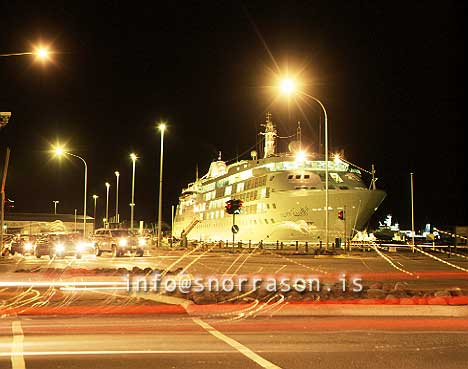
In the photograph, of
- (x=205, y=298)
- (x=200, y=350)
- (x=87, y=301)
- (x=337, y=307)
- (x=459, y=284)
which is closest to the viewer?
(x=200, y=350)

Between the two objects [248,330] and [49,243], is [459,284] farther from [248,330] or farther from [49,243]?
[49,243]

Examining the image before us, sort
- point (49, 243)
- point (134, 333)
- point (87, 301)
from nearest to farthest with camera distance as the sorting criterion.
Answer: point (134, 333) < point (87, 301) < point (49, 243)

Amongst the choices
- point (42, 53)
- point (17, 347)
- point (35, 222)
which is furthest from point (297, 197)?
point (35, 222)

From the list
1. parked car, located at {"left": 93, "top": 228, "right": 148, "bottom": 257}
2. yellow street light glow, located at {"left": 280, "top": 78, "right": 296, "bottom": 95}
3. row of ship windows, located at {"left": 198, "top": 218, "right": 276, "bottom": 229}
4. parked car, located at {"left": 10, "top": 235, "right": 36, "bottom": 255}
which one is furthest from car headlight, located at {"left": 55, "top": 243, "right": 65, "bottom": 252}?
row of ship windows, located at {"left": 198, "top": 218, "right": 276, "bottom": 229}

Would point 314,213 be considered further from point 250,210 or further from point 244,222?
point 244,222

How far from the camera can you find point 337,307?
11.0 metres

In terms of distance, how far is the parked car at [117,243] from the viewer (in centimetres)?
3419

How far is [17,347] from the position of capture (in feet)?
25.6

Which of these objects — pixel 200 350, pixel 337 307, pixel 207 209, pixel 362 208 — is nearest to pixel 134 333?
pixel 200 350

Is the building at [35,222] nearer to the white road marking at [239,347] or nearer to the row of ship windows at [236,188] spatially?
the row of ship windows at [236,188]

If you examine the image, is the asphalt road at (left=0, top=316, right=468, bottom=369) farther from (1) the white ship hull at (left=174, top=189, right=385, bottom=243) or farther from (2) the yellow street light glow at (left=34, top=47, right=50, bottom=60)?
(1) the white ship hull at (left=174, top=189, right=385, bottom=243)

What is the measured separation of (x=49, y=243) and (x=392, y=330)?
28200 mm

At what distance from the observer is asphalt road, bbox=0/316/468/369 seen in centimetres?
691

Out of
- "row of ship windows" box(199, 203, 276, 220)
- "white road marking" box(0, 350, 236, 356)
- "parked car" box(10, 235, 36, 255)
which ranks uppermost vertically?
Result: "row of ship windows" box(199, 203, 276, 220)
